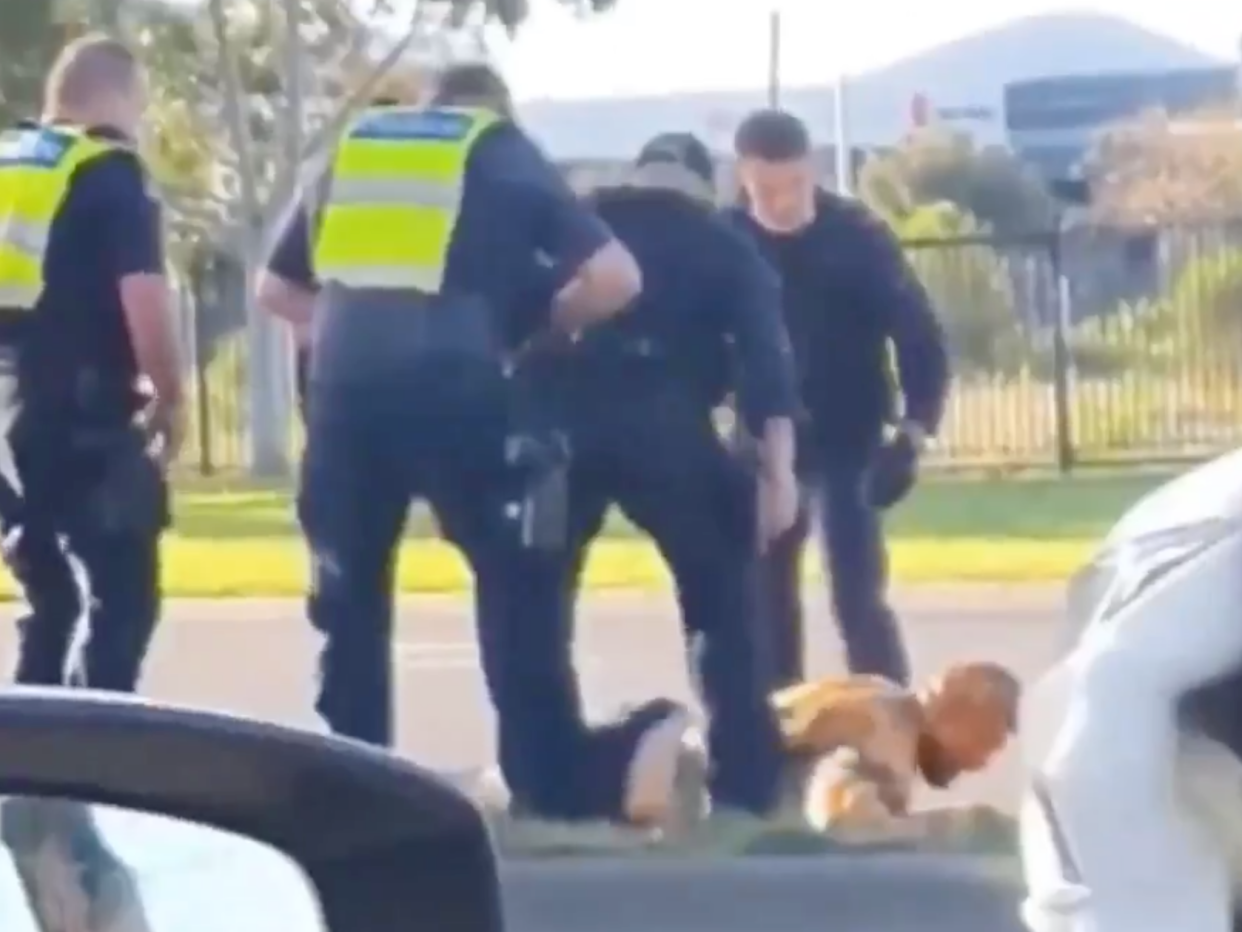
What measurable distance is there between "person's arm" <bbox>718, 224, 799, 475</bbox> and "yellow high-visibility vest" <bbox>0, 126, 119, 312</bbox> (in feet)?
4.95

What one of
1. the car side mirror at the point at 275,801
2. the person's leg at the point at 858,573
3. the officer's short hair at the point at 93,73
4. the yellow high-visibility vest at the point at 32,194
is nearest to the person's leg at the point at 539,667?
the person's leg at the point at 858,573

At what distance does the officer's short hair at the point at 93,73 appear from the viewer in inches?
320

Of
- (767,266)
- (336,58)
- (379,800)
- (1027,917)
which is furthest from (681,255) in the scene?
(379,800)

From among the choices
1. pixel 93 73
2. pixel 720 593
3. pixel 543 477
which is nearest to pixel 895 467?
pixel 720 593

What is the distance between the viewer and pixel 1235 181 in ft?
30.3

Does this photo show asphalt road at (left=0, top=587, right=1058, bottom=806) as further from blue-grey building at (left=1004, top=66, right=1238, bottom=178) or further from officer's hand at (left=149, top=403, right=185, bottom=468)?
blue-grey building at (left=1004, top=66, right=1238, bottom=178)

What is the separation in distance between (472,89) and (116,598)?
152 centimetres

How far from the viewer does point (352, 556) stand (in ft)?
26.4

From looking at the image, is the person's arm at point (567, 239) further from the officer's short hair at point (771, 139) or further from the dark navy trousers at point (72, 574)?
the dark navy trousers at point (72, 574)

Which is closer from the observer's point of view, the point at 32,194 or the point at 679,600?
the point at 32,194

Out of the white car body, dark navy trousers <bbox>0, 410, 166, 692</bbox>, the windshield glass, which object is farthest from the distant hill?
the windshield glass

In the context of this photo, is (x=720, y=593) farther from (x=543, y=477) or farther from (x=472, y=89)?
(x=472, y=89)

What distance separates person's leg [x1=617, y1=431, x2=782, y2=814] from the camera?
8016 mm

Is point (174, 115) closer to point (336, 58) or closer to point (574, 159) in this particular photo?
point (336, 58)
